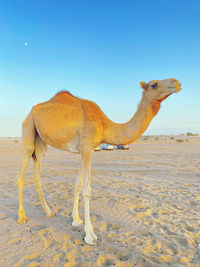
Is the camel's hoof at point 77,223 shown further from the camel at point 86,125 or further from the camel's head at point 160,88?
the camel's head at point 160,88

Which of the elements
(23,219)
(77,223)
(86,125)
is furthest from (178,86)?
(23,219)

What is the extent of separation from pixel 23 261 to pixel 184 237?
282 cm

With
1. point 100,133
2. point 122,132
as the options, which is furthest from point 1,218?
point 122,132

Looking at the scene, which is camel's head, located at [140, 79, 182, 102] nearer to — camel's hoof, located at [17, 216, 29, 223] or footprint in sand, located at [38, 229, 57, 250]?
footprint in sand, located at [38, 229, 57, 250]

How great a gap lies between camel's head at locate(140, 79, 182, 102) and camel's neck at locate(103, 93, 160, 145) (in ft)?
0.44

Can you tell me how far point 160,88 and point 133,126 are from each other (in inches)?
33.8

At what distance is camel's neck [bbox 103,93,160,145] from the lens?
12.0ft

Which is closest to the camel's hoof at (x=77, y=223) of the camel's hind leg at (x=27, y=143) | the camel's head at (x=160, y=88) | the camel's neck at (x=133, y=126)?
the camel's hind leg at (x=27, y=143)

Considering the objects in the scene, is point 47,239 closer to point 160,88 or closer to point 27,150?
point 27,150

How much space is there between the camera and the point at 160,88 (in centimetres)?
341

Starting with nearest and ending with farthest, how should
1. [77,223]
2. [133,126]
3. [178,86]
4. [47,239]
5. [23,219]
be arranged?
[178,86]
[47,239]
[133,126]
[77,223]
[23,219]

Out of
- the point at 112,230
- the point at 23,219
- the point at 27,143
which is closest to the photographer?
the point at 112,230

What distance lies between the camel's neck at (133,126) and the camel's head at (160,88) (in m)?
0.13

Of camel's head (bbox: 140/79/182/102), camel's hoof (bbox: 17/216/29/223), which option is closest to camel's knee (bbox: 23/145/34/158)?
camel's hoof (bbox: 17/216/29/223)
